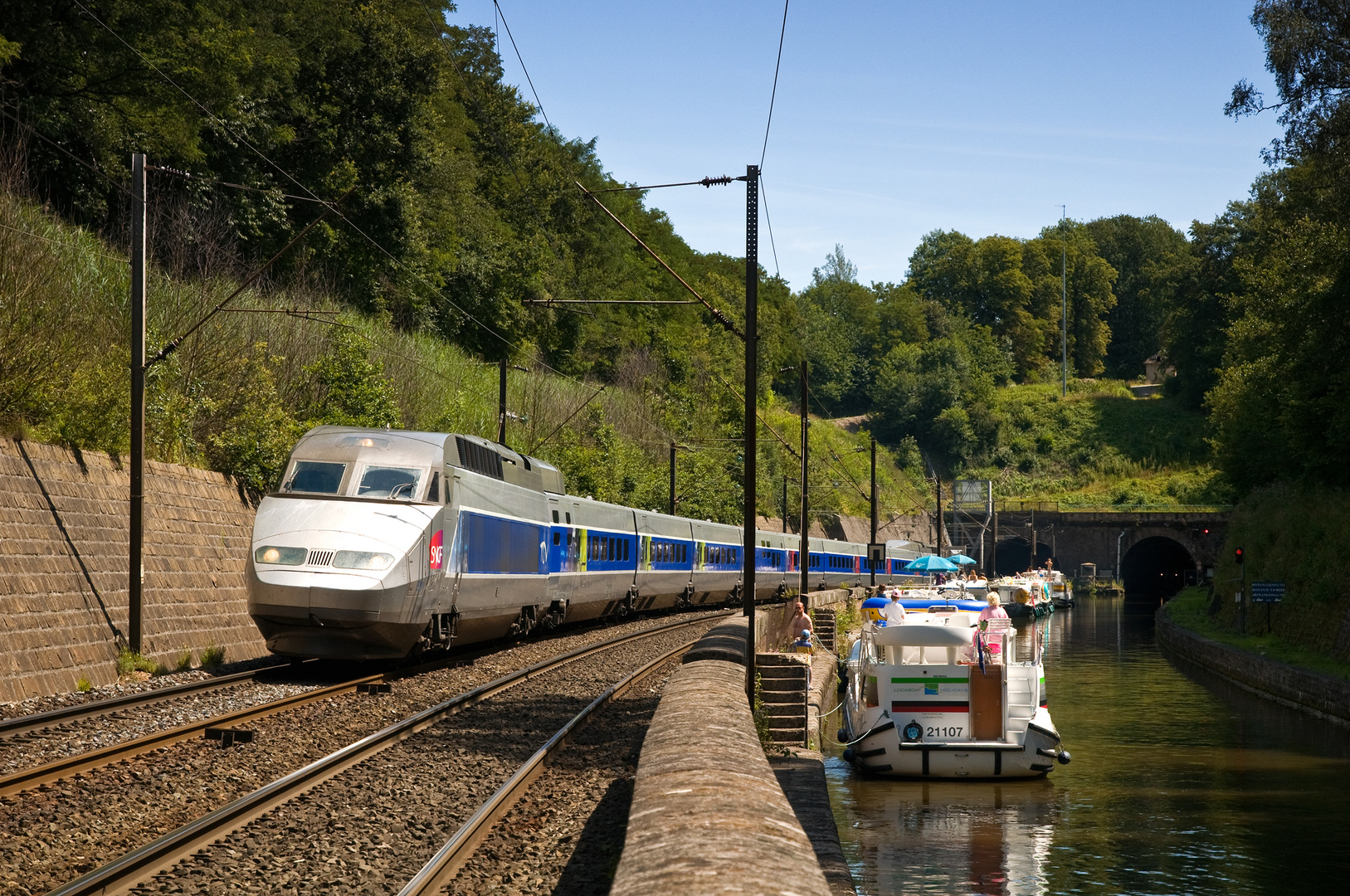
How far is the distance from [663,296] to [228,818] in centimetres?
8539

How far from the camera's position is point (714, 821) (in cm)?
588

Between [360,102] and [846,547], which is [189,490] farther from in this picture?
[846,547]

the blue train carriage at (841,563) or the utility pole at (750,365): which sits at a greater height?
the utility pole at (750,365)

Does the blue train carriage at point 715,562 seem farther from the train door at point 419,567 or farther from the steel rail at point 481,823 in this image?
the steel rail at point 481,823

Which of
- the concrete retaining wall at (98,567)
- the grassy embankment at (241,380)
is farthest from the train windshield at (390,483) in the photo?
the grassy embankment at (241,380)

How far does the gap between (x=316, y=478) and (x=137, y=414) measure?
2.81 meters

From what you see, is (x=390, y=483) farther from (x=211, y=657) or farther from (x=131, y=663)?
(x=211, y=657)

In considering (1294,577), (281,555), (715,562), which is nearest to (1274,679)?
(1294,577)

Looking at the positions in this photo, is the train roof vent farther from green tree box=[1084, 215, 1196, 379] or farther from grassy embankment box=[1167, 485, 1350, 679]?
green tree box=[1084, 215, 1196, 379]

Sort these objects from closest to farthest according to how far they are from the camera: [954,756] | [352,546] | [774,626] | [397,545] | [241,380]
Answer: [352,546], [397,545], [954,756], [774,626], [241,380]

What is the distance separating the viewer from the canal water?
14672 millimetres

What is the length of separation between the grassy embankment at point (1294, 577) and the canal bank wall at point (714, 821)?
72.3ft

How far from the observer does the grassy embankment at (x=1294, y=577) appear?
3212cm

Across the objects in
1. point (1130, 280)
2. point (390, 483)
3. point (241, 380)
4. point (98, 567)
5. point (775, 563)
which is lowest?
point (775, 563)
